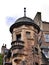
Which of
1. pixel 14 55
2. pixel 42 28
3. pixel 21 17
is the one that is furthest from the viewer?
pixel 42 28

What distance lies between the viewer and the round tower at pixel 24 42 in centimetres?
3991

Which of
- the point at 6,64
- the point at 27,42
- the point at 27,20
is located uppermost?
the point at 27,20

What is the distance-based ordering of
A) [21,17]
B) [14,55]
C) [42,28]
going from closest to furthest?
[14,55] → [21,17] → [42,28]

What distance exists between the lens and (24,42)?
1604 inches

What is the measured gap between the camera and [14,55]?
40219 millimetres

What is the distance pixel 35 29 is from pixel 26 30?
152 cm

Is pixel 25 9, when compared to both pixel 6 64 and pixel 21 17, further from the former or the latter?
pixel 6 64

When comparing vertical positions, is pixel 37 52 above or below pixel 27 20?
below

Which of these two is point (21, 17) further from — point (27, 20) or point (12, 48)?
point (12, 48)

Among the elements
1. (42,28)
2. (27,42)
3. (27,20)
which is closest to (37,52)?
(27,42)

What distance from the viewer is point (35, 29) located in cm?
4234

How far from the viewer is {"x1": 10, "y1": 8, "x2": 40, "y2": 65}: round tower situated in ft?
131

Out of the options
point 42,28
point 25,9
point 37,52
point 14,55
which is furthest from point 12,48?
point 42,28

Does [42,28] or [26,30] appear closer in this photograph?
[26,30]
